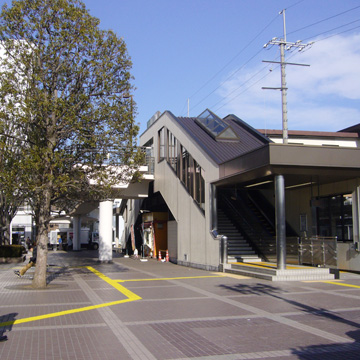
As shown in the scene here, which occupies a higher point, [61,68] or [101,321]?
[61,68]

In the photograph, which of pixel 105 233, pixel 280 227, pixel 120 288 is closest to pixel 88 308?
pixel 120 288

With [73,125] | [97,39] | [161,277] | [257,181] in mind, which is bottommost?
[161,277]

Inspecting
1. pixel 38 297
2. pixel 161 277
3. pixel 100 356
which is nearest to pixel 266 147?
pixel 161 277

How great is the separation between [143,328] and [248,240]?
551 inches

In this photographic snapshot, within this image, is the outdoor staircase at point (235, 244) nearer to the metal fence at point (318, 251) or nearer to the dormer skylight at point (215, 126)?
the metal fence at point (318, 251)

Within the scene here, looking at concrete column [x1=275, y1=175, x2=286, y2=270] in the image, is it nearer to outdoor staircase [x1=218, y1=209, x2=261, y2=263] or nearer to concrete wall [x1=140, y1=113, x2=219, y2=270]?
concrete wall [x1=140, y1=113, x2=219, y2=270]

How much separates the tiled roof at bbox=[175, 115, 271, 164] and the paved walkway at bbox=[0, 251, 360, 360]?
7.44 meters

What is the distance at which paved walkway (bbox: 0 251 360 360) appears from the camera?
21.2 feet

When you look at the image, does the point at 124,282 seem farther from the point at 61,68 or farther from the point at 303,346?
the point at 303,346

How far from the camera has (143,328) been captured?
7.94 m

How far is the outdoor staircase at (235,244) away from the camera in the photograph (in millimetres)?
19478

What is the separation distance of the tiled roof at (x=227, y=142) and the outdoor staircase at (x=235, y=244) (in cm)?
398


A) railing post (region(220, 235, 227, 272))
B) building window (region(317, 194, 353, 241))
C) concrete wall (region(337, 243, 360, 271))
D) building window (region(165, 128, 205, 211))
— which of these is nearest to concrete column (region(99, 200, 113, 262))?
building window (region(165, 128, 205, 211))

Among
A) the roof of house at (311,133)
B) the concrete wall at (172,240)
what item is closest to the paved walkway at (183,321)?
the concrete wall at (172,240)
